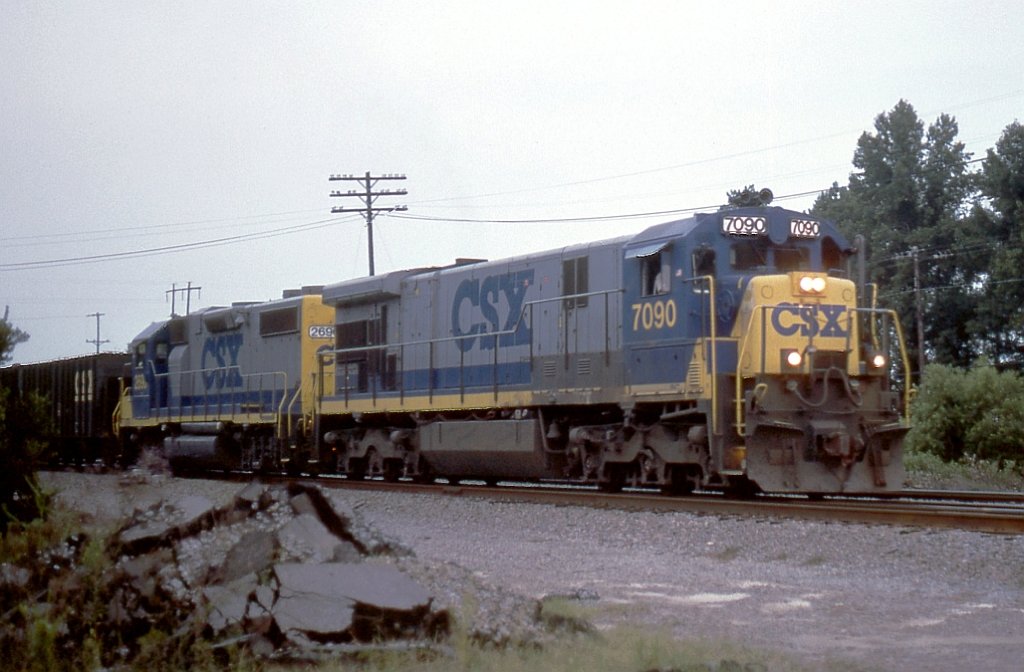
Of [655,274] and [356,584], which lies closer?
[356,584]

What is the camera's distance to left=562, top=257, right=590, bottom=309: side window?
16.5 metres

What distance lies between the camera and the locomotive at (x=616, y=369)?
14.1 m

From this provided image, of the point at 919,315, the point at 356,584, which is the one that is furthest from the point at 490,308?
the point at 919,315

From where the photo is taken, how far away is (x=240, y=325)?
80.3 feet

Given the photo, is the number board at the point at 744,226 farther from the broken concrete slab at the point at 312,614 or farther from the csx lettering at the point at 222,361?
the csx lettering at the point at 222,361

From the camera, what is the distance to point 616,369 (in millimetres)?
15570

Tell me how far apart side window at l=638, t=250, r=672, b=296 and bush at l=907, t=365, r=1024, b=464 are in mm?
9575

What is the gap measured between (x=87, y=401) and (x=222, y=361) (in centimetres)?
631

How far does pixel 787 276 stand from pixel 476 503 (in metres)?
4.57

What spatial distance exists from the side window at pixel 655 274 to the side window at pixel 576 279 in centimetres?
124

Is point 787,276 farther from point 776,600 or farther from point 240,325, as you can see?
point 240,325

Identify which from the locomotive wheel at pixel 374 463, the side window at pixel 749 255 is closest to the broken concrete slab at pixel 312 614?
the side window at pixel 749 255

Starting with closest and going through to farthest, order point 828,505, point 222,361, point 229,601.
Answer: point 229,601
point 828,505
point 222,361

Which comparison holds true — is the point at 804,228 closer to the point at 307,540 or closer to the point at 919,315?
the point at 307,540
